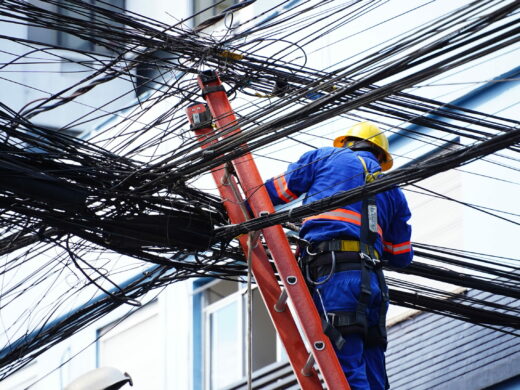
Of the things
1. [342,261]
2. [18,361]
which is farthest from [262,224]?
[18,361]

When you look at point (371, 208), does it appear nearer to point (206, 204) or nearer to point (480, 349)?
point (206, 204)

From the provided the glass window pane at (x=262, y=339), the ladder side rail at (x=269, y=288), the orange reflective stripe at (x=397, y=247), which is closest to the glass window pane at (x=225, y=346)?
the glass window pane at (x=262, y=339)

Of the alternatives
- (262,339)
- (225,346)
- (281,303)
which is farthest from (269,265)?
(225,346)

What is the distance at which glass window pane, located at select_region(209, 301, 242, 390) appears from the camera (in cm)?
1411

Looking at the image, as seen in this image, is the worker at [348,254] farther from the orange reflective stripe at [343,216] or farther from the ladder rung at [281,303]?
the ladder rung at [281,303]

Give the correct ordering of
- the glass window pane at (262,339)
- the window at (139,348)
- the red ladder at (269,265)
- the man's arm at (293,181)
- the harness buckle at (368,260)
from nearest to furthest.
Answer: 1. the red ladder at (269,265)
2. the harness buckle at (368,260)
3. the man's arm at (293,181)
4. the glass window pane at (262,339)
5. the window at (139,348)

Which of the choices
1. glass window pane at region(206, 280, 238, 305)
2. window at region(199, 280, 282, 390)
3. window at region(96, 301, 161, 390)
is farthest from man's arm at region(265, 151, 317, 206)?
window at region(96, 301, 161, 390)

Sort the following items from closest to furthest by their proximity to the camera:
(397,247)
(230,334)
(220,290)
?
(397,247) → (230,334) → (220,290)

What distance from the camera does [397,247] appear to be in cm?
905

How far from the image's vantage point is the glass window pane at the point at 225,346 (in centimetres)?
1411

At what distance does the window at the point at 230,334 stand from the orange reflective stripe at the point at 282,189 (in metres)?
4.95

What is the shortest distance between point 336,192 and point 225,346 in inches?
244

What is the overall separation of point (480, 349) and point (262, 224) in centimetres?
277

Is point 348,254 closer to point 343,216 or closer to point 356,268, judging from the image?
point 356,268
